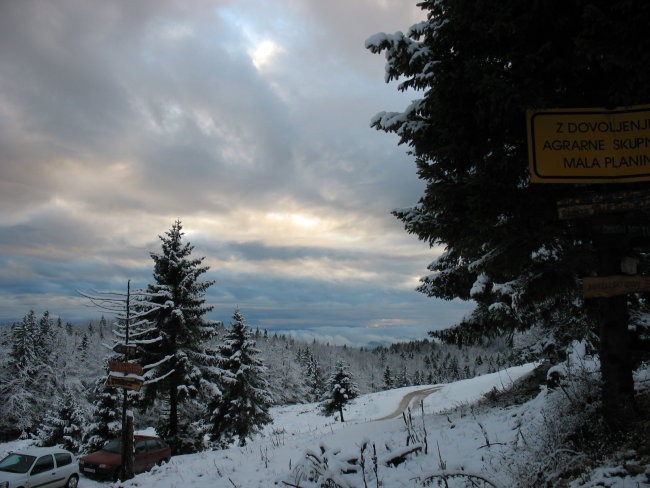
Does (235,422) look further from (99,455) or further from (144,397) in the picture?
(99,455)

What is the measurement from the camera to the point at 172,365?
1978 cm

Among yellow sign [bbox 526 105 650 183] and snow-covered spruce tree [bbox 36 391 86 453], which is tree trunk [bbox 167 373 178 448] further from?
yellow sign [bbox 526 105 650 183]

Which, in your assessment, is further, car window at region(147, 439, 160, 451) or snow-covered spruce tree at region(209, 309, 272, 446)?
snow-covered spruce tree at region(209, 309, 272, 446)

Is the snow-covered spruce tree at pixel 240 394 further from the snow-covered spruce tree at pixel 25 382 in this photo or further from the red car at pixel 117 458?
the snow-covered spruce tree at pixel 25 382

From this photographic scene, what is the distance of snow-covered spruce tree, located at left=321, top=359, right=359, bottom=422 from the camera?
132 ft

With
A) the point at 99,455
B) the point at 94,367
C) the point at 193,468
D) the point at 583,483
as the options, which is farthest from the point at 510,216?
the point at 94,367

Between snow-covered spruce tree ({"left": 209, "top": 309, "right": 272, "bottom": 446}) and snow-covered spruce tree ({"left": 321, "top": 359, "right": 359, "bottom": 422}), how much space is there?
15334 millimetres

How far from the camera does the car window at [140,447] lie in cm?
1556

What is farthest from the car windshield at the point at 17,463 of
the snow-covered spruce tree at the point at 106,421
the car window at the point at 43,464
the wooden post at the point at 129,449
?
the snow-covered spruce tree at the point at 106,421

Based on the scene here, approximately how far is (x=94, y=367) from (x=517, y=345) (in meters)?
64.9

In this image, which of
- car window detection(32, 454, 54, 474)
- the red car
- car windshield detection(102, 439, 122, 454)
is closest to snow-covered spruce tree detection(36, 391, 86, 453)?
the red car

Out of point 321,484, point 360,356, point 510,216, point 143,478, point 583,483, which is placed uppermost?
point 510,216

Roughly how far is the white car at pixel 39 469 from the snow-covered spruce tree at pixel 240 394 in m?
10.7

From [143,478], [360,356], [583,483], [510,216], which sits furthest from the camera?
[360,356]
